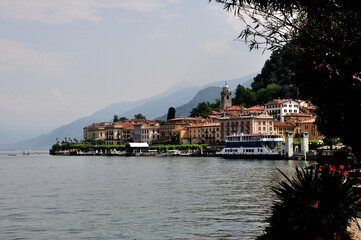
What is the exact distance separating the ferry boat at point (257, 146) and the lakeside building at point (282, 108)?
4470 centimetres

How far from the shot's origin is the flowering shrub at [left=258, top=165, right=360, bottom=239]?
12.9 metres

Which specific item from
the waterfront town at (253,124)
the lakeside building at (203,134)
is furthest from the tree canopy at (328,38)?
the lakeside building at (203,134)

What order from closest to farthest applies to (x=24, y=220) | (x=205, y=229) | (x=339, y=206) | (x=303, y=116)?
(x=339, y=206)
(x=205, y=229)
(x=24, y=220)
(x=303, y=116)

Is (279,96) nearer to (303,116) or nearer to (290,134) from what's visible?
(303,116)

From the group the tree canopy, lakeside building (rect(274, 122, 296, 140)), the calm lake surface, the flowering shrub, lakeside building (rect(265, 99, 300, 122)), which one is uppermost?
lakeside building (rect(265, 99, 300, 122))

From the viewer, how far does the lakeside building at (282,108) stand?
174 meters

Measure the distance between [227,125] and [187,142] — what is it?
26060mm

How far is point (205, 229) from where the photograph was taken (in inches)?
838

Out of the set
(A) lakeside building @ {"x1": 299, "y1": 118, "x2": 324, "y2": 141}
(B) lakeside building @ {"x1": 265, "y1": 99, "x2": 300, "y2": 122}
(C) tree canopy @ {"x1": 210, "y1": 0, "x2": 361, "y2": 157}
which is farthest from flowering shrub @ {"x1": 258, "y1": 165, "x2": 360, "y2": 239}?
(B) lakeside building @ {"x1": 265, "y1": 99, "x2": 300, "y2": 122}

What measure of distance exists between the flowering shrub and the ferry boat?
363 ft

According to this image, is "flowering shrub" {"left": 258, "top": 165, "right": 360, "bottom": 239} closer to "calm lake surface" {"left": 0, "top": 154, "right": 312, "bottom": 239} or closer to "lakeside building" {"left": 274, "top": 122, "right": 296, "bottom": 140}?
"calm lake surface" {"left": 0, "top": 154, "right": 312, "bottom": 239}

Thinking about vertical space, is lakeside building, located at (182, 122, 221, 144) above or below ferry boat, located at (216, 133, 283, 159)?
above

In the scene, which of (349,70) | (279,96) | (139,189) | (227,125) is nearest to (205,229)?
(349,70)

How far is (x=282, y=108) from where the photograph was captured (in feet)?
570
